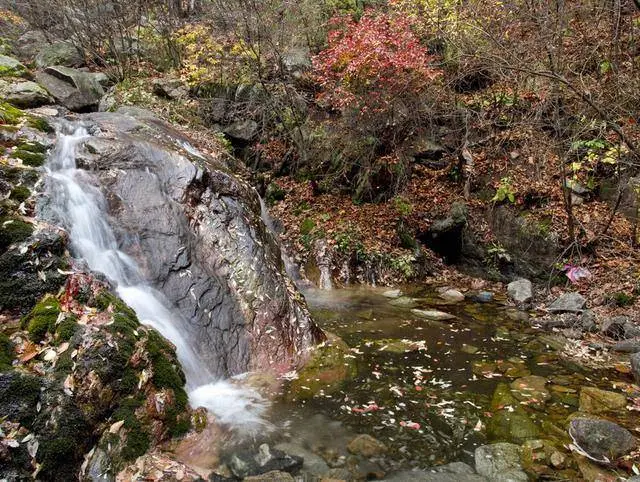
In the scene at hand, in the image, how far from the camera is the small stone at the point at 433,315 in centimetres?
806

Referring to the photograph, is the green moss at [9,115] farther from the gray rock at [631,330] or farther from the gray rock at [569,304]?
the gray rock at [631,330]

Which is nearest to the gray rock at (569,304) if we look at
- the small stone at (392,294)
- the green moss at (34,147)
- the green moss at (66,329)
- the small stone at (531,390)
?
the small stone at (531,390)

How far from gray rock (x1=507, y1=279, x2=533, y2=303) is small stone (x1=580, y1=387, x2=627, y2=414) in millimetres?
3797

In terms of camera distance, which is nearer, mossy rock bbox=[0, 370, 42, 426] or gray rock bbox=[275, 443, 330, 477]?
mossy rock bbox=[0, 370, 42, 426]

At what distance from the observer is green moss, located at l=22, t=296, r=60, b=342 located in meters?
3.81

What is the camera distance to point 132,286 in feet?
18.6

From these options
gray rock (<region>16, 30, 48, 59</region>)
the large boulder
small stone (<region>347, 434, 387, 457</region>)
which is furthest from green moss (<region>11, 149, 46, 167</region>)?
gray rock (<region>16, 30, 48, 59</region>)

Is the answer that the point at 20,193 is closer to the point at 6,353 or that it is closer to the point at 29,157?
the point at 29,157

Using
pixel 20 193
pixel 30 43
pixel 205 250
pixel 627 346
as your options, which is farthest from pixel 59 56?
pixel 627 346

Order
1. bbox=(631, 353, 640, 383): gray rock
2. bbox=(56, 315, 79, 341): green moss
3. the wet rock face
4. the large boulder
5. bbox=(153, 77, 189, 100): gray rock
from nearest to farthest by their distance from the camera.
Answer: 1. bbox=(56, 315, 79, 341): green moss
2. bbox=(631, 353, 640, 383): gray rock
3. the wet rock face
4. the large boulder
5. bbox=(153, 77, 189, 100): gray rock

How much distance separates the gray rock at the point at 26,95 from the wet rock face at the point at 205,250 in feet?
10.9

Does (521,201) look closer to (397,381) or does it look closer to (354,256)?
(354,256)

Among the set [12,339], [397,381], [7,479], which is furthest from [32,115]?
[397,381]

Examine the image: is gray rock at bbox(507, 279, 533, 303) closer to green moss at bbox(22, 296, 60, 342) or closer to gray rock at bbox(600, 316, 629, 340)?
gray rock at bbox(600, 316, 629, 340)
